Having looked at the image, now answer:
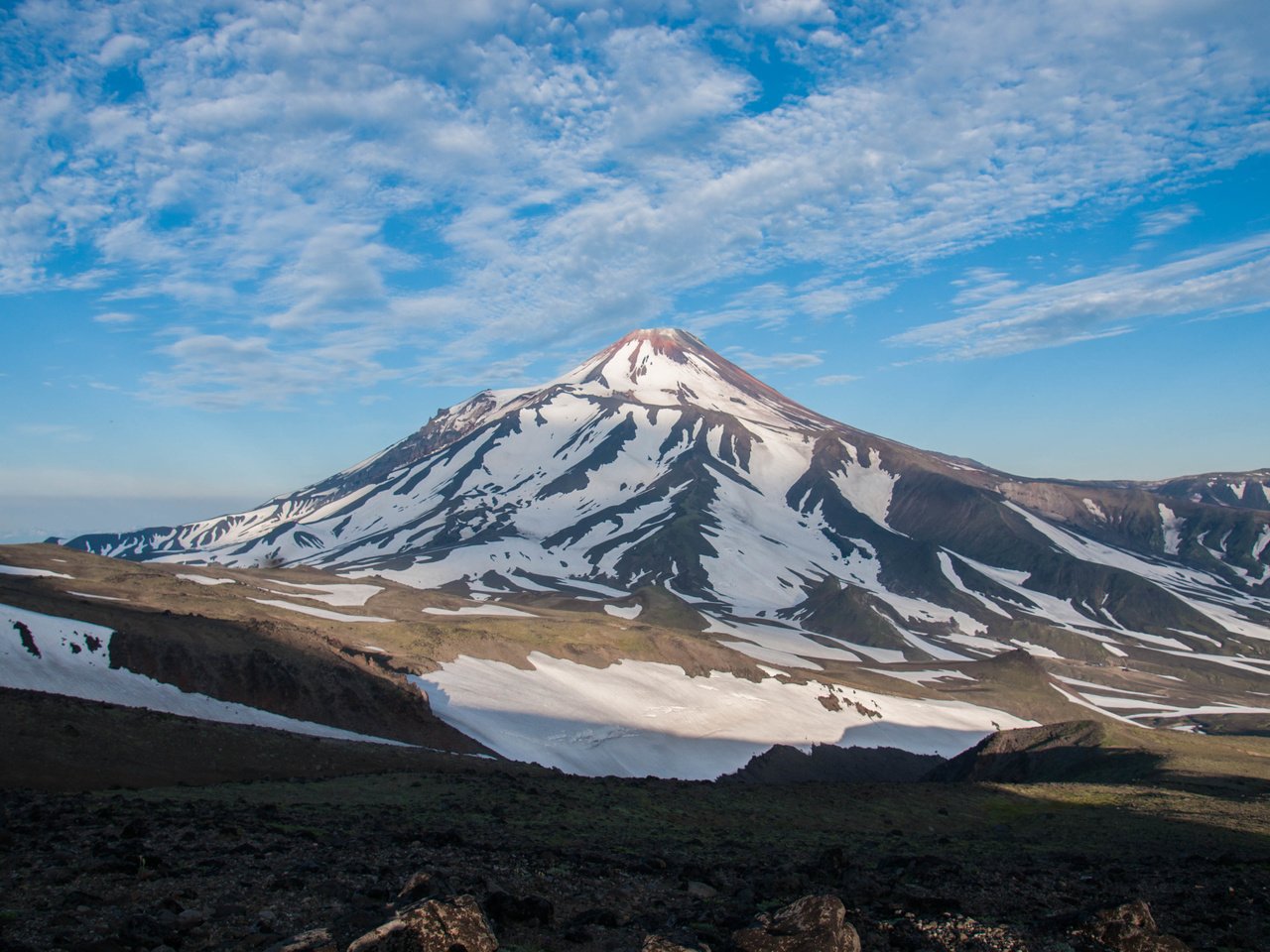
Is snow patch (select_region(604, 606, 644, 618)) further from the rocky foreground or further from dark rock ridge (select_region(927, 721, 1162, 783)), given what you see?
the rocky foreground

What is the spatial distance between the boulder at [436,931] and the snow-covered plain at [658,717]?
4534 centimetres

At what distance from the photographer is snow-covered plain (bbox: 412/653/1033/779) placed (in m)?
60.0

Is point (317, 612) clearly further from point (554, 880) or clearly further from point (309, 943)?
point (309, 943)

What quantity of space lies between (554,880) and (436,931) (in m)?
5.36

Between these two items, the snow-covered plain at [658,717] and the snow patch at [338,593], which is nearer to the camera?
the snow-covered plain at [658,717]

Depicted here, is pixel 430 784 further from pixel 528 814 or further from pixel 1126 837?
pixel 1126 837

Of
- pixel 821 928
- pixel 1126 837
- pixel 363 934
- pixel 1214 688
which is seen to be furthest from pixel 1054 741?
pixel 1214 688

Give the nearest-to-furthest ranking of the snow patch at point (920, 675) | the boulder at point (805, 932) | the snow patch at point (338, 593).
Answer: the boulder at point (805, 932) → the snow patch at point (338, 593) → the snow patch at point (920, 675)

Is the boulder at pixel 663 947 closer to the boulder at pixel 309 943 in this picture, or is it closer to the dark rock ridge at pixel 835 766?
the boulder at pixel 309 943

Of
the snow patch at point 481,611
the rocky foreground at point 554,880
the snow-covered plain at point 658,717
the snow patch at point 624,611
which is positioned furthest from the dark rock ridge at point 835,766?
the snow patch at point 624,611

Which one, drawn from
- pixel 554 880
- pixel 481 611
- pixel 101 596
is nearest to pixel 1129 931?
pixel 554 880

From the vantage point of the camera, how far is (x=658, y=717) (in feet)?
239

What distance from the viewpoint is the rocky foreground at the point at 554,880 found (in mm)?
10914

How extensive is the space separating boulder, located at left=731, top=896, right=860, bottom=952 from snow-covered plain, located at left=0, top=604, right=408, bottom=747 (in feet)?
112
